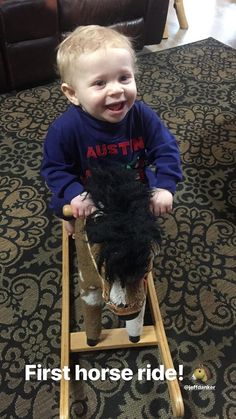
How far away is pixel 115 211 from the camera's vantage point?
652 millimetres

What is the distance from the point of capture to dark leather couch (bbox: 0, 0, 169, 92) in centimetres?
180

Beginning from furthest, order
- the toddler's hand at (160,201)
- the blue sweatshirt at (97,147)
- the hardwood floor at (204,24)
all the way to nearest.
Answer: the hardwood floor at (204,24) < the blue sweatshirt at (97,147) < the toddler's hand at (160,201)

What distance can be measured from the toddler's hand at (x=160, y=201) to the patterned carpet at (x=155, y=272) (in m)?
0.52

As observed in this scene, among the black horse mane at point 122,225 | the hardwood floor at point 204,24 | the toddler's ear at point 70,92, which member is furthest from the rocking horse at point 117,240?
the hardwood floor at point 204,24

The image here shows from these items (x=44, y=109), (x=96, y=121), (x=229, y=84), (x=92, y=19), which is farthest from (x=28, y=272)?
(x=229, y=84)

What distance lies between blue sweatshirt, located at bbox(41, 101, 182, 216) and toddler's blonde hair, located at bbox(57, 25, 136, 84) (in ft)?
0.33

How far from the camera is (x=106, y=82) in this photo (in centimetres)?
77

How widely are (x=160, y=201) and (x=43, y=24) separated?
1496 mm

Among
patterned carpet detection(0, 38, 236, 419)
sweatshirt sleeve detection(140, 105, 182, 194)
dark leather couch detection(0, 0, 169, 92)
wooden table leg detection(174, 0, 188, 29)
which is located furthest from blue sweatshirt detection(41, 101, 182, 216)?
wooden table leg detection(174, 0, 188, 29)

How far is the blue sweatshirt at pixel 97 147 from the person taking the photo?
845 mm

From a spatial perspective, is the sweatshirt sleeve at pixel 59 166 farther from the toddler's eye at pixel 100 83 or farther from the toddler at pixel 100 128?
the toddler's eye at pixel 100 83

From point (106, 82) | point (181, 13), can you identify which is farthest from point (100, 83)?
point (181, 13)

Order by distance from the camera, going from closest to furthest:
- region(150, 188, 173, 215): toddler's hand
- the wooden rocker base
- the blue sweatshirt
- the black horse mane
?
1. the black horse mane
2. region(150, 188, 173, 215): toddler's hand
3. the blue sweatshirt
4. the wooden rocker base

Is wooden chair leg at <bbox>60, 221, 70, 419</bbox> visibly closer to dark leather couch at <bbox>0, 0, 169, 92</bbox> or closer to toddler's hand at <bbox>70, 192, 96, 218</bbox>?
toddler's hand at <bbox>70, 192, 96, 218</bbox>
